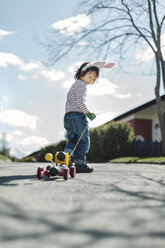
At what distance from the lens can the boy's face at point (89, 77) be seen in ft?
16.2

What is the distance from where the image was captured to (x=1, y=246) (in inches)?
50.0

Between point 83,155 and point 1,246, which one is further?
point 83,155

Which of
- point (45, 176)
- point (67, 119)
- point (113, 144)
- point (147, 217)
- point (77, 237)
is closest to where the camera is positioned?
point (77, 237)

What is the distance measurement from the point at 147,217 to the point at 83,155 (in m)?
3.04

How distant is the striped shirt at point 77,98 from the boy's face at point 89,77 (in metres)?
0.20

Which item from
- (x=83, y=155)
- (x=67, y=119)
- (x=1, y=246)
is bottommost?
(x=1, y=246)

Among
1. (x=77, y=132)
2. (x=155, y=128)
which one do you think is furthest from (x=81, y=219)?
(x=155, y=128)

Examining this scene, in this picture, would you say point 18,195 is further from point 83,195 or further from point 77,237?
point 77,237

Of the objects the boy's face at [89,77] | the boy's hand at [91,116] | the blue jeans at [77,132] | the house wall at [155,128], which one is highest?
the house wall at [155,128]

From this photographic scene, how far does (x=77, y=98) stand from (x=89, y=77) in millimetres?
560

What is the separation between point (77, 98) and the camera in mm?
4566

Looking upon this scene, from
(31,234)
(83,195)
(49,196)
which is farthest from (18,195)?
(31,234)

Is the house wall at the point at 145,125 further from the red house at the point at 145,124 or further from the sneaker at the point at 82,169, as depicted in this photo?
the sneaker at the point at 82,169

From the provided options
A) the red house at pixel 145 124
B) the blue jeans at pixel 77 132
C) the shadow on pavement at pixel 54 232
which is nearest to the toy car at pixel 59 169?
the blue jeans at pixel 77 132
